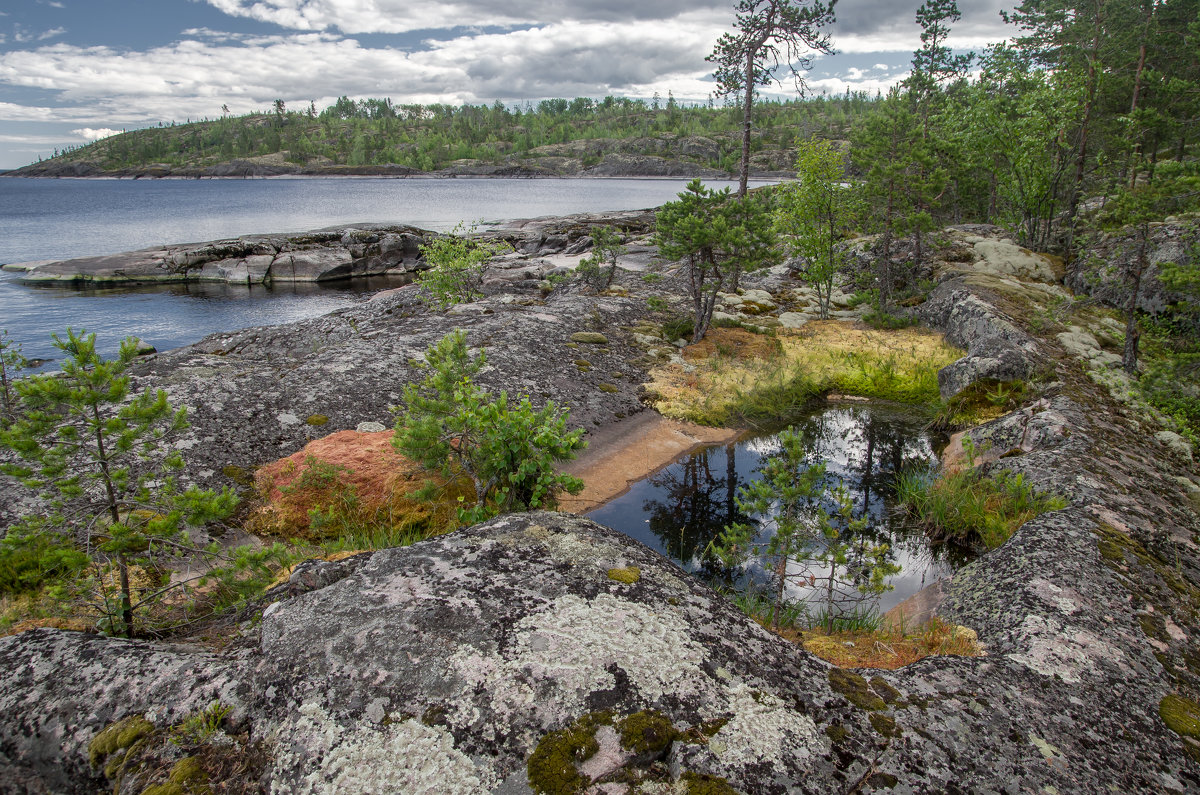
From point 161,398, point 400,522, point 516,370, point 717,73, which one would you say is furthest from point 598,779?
point 717,73

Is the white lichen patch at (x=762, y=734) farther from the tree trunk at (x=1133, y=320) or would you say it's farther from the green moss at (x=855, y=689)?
the tree trunk at (x=1133, y=320)

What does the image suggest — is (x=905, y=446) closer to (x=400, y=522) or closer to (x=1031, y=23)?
(x=400, y=522)

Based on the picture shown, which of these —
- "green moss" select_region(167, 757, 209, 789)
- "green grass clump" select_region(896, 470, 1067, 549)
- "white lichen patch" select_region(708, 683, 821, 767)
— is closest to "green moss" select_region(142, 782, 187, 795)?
"green moss" select_region(167, 757, 209, 789)

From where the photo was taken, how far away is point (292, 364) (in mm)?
14195

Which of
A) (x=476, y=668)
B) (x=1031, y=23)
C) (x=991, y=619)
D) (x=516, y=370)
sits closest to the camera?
(x=476, y=668)

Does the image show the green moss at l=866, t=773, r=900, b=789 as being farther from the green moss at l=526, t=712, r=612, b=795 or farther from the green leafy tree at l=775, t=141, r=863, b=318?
the green leafy tree at l=775, t=141, r=863, b=318

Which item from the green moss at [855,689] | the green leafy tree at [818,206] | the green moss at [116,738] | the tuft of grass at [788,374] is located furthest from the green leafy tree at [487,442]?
the green leafy tree at [818,206]

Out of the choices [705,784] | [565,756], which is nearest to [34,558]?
[565,756]

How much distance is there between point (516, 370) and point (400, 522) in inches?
271

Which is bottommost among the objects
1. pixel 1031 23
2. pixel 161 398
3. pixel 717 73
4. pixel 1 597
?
pixel 1 597

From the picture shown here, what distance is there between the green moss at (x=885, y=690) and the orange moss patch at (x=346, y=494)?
6471 mm

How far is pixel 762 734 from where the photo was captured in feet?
12.5

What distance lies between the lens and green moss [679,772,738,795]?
344cm

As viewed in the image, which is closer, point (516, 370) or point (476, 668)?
point (476, 668)
